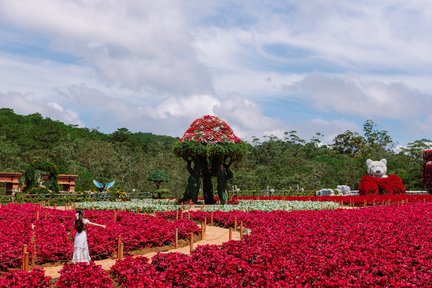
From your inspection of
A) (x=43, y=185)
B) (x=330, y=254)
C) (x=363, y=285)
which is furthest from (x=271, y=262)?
(x=43, y=185)

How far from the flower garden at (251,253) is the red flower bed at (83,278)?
0.06 feet

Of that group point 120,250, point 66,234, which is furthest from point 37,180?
point 120,250

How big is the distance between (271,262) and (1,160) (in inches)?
1568

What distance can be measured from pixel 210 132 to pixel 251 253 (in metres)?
13.9

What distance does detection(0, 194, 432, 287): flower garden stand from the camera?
9.22 m

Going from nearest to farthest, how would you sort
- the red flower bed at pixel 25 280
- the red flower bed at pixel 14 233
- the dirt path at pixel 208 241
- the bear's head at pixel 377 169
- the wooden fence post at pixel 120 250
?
the red flower bed at pixel 25 280 < the red flower bed at pixel 14 233 < the dirt path at pixel 208 241 < the wooden fence post at pixel 120 250 < the bear's head at pixel 377 169

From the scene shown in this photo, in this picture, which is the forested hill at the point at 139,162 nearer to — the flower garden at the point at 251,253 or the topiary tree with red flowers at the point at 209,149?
the topiary tree with red flowers at the point at 209,149

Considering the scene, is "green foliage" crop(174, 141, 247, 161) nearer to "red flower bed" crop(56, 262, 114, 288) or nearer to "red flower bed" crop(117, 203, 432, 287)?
"red flower bed" crop(117, 203, 432, 287)

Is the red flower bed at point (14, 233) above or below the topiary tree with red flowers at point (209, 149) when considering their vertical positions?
below

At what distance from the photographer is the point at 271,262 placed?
1038 cm

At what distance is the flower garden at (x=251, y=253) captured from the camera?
363 inches

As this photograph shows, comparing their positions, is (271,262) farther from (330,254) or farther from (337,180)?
(337,180)

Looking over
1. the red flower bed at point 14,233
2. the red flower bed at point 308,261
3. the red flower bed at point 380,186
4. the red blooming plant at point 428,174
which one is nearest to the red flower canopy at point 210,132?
the red flower bed at point 14,233

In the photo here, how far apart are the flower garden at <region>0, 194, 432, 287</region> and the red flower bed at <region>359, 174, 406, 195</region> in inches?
628
